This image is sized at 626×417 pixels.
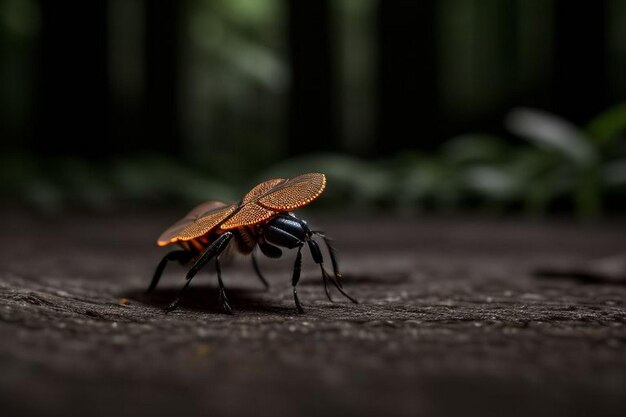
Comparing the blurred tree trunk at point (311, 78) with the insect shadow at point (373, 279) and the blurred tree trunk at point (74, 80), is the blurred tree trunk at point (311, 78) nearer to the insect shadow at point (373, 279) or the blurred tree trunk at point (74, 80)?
the blurred tree trunk at point (74, 80)

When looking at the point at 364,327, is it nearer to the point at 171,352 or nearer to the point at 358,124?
the point at 171,352

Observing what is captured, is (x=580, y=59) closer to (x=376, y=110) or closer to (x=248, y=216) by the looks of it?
(x=376, y=110)

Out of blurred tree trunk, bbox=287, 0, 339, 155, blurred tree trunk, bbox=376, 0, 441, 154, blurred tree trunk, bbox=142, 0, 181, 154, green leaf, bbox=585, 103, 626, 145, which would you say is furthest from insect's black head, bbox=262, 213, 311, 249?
blurred tree trunk, bbox=142, 0, 181, 154

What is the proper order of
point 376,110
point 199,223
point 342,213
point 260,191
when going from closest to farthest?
point 199,223, point 260,191, point 342,213, point 376,110

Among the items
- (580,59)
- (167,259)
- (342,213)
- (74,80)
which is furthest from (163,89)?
(167,259)

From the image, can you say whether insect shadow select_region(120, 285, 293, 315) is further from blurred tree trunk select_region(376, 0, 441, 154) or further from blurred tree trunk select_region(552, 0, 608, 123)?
blurred tree trunk select_region(376, 0, 441, 154)
